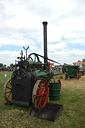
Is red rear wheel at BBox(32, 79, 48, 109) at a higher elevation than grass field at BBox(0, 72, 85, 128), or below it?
higher

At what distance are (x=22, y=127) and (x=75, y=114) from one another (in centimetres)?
179

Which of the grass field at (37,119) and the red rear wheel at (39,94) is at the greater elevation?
the red rear wheel at (39,94)

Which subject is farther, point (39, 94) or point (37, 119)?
point (39, 94)

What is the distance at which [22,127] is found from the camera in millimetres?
3215

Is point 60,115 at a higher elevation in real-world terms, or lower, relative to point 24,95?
lower

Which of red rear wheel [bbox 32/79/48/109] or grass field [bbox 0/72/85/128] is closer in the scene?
grass field [bbox 0/72/85/128]

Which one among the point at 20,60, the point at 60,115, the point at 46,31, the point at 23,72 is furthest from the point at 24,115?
the point at 46,31

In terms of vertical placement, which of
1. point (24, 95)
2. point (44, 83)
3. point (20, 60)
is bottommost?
point (24, 95)

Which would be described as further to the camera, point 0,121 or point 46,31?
point 46,31

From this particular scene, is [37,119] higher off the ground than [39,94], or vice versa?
[39,94]

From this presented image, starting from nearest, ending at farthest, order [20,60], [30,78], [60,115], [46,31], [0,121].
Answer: [0,121], [60,115], [30,78], [20,60], [46,31]

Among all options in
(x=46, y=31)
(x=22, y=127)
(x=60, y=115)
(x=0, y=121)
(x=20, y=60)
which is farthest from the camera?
(x=46, y=31)

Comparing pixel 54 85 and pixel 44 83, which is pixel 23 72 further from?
pixel 54 85

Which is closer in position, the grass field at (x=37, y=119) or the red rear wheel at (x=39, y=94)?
the grass field at (x=37, y=119)
